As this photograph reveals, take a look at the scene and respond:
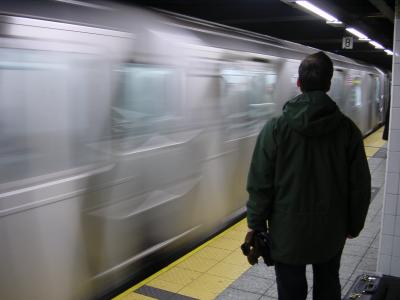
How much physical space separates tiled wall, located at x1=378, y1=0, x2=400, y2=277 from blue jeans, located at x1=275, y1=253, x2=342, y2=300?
1.50 m

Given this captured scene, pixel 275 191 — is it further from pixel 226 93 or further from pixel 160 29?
pixel 226 93

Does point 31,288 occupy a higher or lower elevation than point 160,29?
lower

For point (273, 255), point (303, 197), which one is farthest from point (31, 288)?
point (303, 197)

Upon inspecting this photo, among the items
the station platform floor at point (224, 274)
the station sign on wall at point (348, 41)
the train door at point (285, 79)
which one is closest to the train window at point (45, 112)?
the station platform floor at point (224, 274)

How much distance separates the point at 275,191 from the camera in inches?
93.9

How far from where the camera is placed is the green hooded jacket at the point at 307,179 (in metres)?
2.32

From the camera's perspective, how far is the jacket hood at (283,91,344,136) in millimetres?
2277

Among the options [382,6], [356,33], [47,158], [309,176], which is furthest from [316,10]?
[47,158]

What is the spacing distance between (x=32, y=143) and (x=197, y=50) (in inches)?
85.7

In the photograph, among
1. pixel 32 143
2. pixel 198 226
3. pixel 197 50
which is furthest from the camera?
pixel 198 226

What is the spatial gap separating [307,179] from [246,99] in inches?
138

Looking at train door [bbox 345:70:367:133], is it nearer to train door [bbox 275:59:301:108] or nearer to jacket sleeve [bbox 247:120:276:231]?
train door [bbox 275:59:301:108]

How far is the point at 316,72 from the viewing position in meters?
2.33

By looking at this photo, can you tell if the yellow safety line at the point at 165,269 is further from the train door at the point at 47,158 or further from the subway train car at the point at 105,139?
the train door at the point at 47,158
